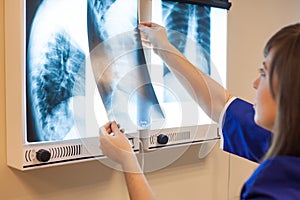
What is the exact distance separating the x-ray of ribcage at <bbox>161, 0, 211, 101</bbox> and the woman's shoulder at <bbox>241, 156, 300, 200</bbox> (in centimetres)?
76

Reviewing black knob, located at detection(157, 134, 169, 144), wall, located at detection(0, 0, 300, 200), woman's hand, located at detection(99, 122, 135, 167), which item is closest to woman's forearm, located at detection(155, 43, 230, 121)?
black knob, located at detection(157, 134, 169, 144)

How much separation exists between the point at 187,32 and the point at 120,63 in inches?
16.2

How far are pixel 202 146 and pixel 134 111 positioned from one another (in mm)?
652

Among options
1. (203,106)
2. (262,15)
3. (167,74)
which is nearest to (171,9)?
(167,74)

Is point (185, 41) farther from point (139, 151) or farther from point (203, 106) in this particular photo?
point (139, 151)

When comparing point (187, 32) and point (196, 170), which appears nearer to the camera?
point (187, 32)

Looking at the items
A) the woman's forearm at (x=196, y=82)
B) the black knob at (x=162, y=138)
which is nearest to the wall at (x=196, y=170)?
the black knob at (x=162, y=138)

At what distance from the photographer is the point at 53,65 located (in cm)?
124

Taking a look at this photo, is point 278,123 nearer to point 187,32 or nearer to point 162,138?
point 162,138

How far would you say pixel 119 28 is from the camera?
1.38 metres

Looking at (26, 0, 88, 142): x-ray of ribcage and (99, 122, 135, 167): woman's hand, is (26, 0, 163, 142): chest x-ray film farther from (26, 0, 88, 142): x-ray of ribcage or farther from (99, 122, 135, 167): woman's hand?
(99, 122, 135, 167): woman's hand

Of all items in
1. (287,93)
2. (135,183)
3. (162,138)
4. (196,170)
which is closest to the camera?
(287,93)

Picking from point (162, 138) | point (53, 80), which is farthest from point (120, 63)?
point (162, 138)

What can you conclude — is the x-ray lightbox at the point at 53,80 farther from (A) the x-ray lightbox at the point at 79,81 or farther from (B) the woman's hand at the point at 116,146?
(B) the woman's hand at the point at 116,146
